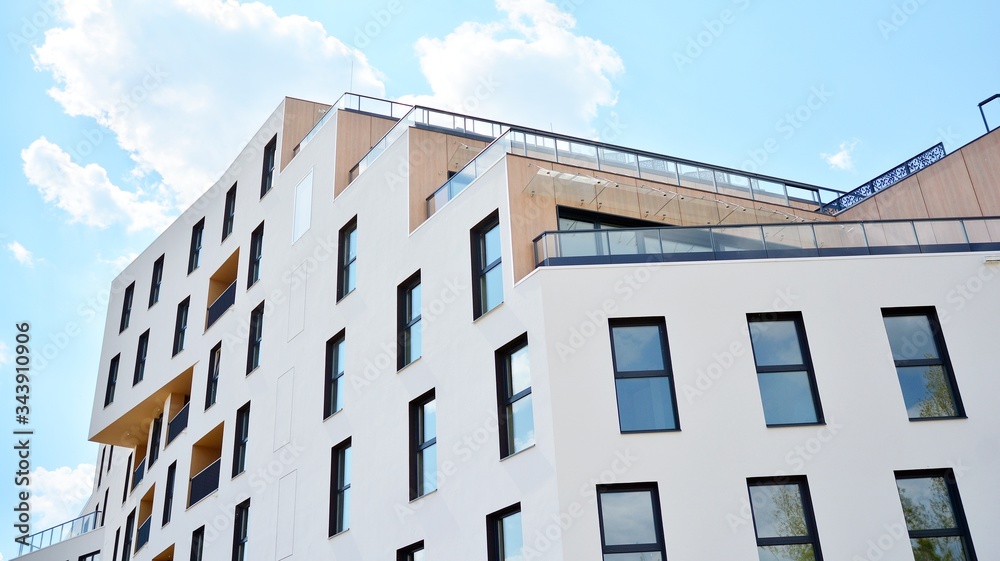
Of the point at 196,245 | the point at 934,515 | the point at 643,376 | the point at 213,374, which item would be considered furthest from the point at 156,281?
the point at 934,515

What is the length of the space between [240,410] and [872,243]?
1586 centimetres

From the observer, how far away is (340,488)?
1903 cm

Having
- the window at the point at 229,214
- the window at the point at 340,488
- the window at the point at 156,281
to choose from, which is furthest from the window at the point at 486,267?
the window at the point at 156,281

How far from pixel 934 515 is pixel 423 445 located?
27.8 ft

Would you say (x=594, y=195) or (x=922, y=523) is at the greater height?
(x=594, y=195)

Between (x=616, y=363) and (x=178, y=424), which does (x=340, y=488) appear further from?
(x=178, y=424)

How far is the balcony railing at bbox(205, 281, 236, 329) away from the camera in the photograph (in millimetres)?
26109

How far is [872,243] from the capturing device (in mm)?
15664

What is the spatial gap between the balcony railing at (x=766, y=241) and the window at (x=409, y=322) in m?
3.61

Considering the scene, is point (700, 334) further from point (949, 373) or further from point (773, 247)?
point (949, 373)

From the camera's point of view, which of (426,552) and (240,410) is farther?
(240,410)

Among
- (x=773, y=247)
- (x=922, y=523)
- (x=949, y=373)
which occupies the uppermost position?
(x=773, y=247)

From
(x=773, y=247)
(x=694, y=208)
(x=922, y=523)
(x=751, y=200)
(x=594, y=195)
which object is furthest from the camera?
(x=751, y=200)

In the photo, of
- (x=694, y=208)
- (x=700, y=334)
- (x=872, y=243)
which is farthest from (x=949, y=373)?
(x=694, y=208)
